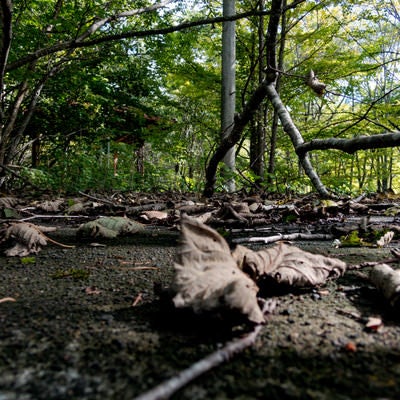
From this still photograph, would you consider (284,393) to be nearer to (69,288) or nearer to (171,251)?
(69,288)

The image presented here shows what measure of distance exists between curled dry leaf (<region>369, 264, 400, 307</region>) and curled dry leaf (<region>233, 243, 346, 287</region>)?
14 cm

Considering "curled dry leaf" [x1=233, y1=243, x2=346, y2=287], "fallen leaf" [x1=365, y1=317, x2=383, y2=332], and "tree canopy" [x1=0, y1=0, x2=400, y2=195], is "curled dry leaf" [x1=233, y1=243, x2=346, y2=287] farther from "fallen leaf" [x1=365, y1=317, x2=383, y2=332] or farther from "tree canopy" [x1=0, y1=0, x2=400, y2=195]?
"tree canopy" [x1=0, y1=0, x2=400, y2=195]

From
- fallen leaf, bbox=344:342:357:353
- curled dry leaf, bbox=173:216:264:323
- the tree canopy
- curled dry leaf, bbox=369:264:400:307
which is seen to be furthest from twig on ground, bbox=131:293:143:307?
the tree canopy

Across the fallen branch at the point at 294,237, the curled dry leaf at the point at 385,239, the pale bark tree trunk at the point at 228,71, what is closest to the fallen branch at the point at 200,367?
the fallen branch at the point at 294,237

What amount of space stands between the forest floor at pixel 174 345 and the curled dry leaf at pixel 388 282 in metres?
0.03

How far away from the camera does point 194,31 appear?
6879 millimetres

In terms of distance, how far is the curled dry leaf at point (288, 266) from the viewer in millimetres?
Answer: 963

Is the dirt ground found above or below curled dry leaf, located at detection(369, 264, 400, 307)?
below

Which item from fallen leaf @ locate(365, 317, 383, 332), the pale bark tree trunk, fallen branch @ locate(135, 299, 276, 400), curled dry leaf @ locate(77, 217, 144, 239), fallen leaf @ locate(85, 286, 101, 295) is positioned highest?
the pale bark tree trunk

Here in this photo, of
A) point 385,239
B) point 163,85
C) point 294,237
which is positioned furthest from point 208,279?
point 163,85

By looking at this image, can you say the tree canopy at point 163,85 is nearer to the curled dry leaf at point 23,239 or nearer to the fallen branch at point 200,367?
the curled dry leaf at point 23,239

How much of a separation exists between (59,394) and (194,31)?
753 cm

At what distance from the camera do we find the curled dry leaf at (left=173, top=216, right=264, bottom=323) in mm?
711

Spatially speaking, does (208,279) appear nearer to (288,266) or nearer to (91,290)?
(288,266)
